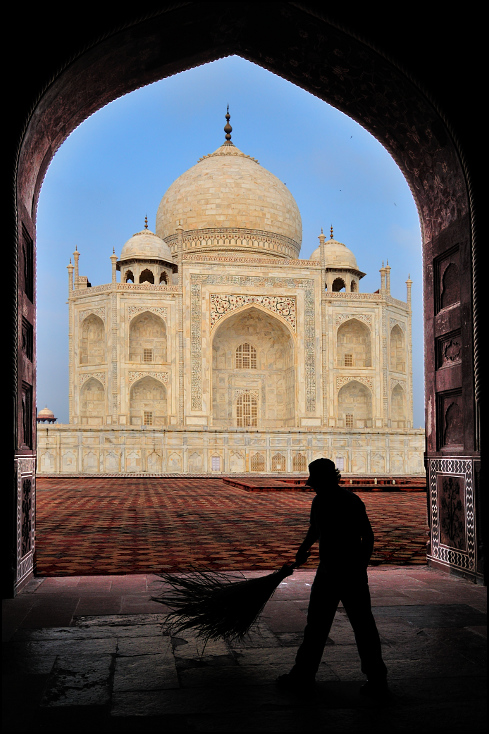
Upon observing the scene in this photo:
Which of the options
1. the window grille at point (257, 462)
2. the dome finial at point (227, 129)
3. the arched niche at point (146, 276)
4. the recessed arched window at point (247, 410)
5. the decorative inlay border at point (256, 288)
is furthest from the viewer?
the dome finial at point (227, 129)

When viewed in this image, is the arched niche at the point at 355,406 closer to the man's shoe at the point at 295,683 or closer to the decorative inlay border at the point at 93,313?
the decorative inlay border at the point at 93,313

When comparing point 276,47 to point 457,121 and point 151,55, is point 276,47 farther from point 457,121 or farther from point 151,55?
point 457,121

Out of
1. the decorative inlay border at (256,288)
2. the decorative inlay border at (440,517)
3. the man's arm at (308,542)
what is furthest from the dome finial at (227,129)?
the man's arm at (308,542)

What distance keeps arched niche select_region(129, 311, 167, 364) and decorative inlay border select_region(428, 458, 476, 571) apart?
19.1m

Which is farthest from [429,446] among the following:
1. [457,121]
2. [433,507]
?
[457,121]

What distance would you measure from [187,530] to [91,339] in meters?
17.9

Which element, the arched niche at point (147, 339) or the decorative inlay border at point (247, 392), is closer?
the arched niche at point (147, 339)

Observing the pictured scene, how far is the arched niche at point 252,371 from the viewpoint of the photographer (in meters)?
24.4

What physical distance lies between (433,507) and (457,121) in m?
2.44

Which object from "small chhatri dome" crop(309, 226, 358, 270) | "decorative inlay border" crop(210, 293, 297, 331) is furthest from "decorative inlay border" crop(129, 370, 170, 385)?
"small chhatri dome" crop(309, 226, 358, 270)

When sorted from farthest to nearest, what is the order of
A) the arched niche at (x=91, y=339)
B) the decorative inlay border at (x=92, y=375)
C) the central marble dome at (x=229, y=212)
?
the central marble dome at (x=229, y=212) → the arched niche at (x=91, y=339) → the decorative inlay border at (x=92, y=375)

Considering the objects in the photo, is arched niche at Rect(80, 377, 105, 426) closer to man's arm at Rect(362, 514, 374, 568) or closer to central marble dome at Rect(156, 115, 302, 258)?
central marble dome at Rect(156, 115, 302, 258)

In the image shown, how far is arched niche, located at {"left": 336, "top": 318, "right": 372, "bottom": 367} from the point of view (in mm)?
24531

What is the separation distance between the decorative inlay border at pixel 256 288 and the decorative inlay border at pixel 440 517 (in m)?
18.1
